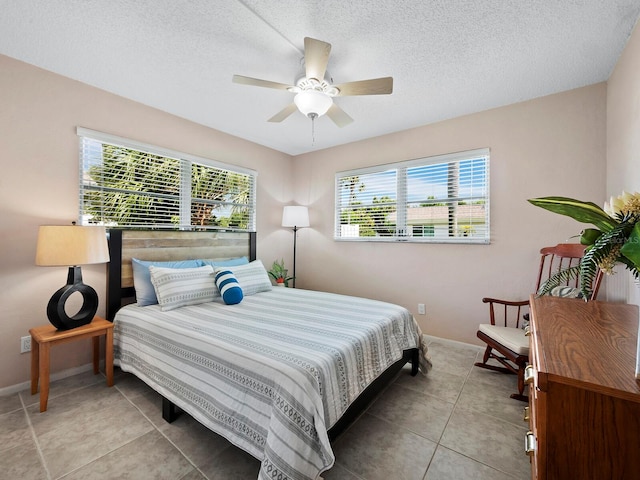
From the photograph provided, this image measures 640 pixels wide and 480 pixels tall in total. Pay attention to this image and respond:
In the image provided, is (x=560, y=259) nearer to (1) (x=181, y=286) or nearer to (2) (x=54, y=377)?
(1) (x=181, y=286)

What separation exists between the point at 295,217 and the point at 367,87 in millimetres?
2391

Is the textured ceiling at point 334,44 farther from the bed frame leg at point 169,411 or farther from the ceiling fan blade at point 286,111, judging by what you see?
the bed frame leg at point 169,411

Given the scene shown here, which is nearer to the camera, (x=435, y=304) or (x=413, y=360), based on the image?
(x=413, y=360)

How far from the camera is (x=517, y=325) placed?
8.86 ft

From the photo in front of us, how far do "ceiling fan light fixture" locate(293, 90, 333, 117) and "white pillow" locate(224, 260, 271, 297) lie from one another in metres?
1.77

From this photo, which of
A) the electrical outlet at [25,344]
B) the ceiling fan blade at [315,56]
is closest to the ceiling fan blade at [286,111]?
the ceiling fan blade at [315,56]

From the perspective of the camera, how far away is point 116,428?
5.89 ft

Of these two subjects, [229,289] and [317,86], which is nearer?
[317,86]

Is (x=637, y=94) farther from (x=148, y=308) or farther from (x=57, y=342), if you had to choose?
(x=57, y=342)

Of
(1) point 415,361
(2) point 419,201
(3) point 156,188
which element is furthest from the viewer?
(2) point 419,201

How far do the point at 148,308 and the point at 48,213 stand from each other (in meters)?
1.14

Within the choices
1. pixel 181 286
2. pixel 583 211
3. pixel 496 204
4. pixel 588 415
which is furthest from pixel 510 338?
pixel 181 286

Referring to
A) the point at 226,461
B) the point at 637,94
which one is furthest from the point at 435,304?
the point at 226,461

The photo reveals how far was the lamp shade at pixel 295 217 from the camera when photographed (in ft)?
13.5
